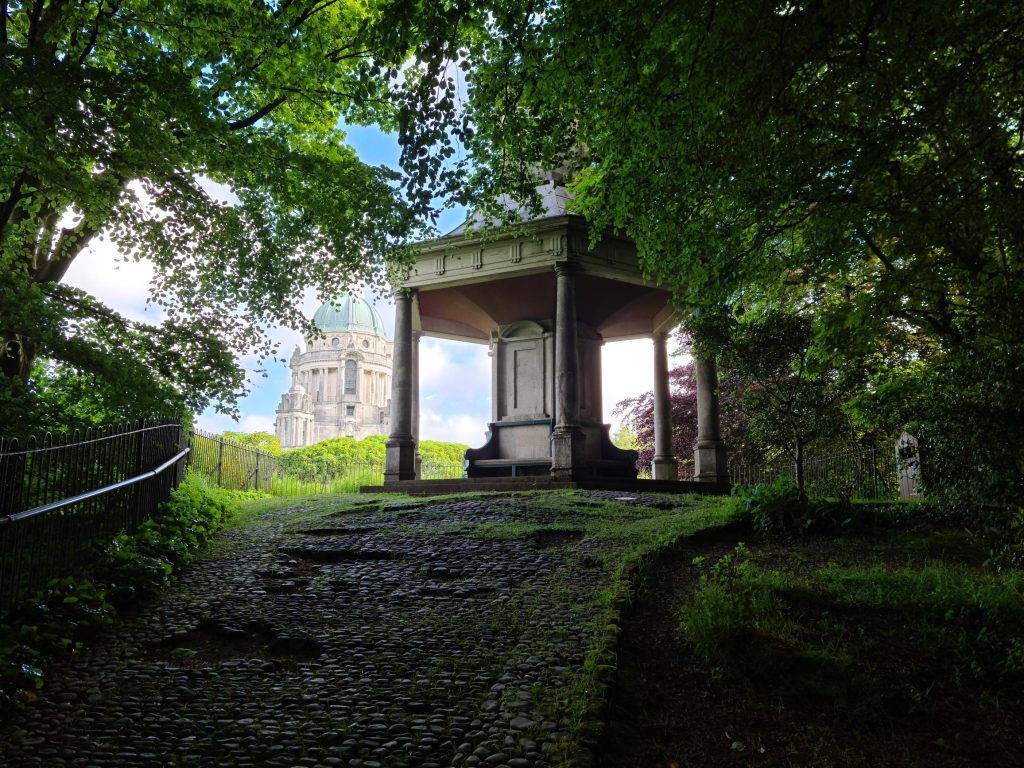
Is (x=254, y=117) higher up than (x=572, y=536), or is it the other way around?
(x=254, y=117)

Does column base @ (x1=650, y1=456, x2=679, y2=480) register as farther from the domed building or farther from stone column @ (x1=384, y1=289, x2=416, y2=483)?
the domed building

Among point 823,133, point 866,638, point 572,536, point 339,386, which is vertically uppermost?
point 339,386

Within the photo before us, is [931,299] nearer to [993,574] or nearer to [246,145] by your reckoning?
[993,574]

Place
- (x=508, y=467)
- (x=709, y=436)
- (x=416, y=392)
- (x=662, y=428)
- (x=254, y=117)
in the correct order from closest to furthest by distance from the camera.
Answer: (x=254, y=117)
(x=709, y=436)
(x=508, y=467)
(x=416, y=392)
(x=662, y=428)

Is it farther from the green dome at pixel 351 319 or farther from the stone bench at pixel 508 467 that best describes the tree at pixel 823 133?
the green dome at pixel 351 319

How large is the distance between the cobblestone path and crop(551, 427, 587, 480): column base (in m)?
5.86

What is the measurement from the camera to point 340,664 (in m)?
4.31

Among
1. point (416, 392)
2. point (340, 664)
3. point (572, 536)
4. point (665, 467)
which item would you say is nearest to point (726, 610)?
point (340, 664)

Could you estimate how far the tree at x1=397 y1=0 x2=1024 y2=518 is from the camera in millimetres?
4539

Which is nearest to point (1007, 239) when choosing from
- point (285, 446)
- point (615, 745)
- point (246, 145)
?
point (615, 745)

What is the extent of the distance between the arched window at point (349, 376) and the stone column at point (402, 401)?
69.4 meters

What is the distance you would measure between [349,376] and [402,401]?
231 ft

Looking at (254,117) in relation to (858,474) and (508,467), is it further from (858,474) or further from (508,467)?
(858,474)

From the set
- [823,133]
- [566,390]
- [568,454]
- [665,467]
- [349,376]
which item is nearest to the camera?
[823,133]
